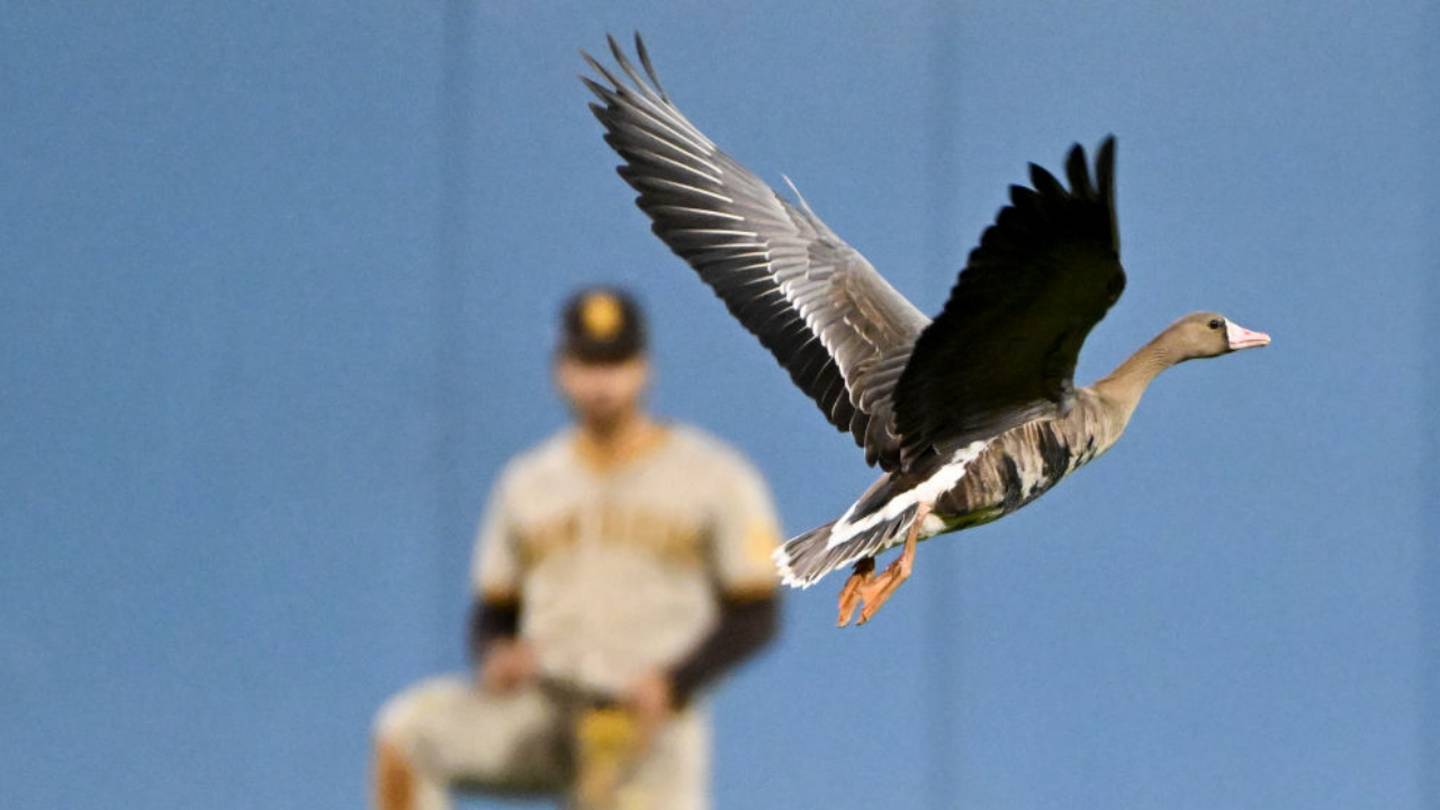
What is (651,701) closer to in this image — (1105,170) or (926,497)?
(926,497)

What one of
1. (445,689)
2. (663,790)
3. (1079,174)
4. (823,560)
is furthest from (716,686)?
(1079,174)

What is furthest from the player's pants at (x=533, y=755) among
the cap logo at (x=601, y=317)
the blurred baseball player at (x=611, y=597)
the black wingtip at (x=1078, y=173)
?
the black wingtip at (x=1078, y=173)

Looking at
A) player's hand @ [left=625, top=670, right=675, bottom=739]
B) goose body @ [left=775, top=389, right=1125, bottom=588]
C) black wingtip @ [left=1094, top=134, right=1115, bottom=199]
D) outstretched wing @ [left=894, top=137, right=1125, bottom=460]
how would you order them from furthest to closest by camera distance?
player's hand @ [left=625, top=670, right=675, bottom=739]
goose body @ [left=775, top=389, right=1125, bottom=588]
outstretched wing @ [left=894, top=137, right=1125, bottom=460]
black wingtip @ [left=1094, top=134, right=1115, bottom=199]

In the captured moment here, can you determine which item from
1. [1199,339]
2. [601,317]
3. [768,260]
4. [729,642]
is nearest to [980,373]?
[1199,339]

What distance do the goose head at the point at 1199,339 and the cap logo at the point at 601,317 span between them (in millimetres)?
1325

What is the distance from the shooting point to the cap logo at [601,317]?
4781mm

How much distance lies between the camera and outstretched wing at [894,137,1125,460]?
3367 millimetres

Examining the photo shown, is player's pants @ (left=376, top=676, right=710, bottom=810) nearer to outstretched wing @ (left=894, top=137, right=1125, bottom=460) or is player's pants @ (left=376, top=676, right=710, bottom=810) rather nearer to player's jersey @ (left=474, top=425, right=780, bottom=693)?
player's jersey @ (left=474, top=425, right=780, bottom=693)

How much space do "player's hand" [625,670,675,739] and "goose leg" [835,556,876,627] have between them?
44.1 inches

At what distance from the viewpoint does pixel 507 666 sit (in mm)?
4809

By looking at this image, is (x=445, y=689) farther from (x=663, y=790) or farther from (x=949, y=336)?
(x=949, y=336)

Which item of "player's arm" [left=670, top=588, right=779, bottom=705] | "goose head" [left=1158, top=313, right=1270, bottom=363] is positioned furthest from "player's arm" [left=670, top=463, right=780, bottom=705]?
"goose head" [left=1158, top=313, right=1270, bottom=363]

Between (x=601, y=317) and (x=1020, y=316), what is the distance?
1.42 m

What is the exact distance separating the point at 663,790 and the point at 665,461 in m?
0.60
